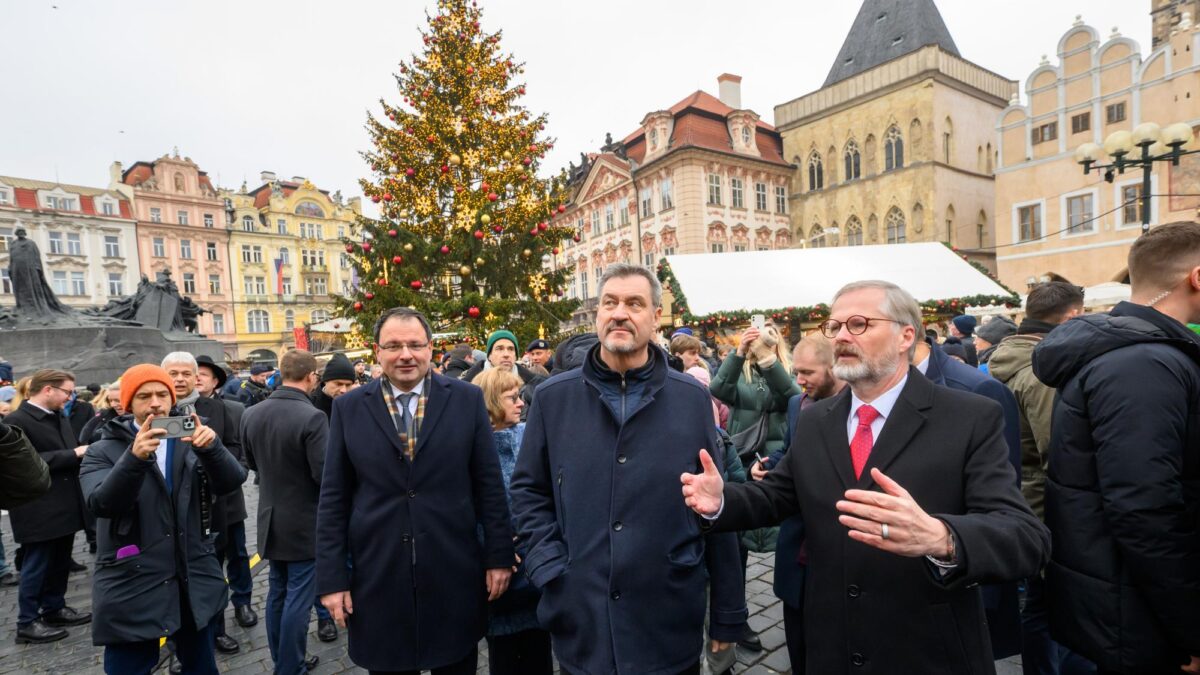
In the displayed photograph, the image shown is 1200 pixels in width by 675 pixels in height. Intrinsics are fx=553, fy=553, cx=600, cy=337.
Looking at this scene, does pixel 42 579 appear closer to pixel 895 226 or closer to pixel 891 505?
pixel 891 505

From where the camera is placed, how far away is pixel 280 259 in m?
57.0

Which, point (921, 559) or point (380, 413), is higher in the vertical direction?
point (380, 413)

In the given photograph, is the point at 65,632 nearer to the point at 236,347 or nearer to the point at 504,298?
the point at 504,298

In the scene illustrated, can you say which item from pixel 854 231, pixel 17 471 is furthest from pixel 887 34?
pixel 17 471

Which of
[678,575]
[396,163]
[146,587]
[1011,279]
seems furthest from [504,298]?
[1011,279]

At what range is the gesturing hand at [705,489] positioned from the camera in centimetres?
201

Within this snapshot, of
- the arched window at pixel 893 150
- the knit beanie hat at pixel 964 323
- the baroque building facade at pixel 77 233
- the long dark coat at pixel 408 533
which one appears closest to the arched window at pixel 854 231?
the arched window at pixel 893 150

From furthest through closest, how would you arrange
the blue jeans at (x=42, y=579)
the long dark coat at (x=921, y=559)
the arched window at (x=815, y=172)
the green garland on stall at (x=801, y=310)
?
the arched window at (x=815, y=172)
the green garland on stall at (x=801, y=310)
the blue jeans at (x=42, y=579)
the long dark coat at (x=921, y=559)

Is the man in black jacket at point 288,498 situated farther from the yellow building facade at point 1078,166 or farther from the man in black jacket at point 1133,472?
the yellow building facade at point 1078,166

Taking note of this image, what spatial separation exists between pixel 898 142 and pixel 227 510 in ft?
118

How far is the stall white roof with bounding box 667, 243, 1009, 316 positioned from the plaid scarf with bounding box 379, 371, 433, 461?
13.3 meters

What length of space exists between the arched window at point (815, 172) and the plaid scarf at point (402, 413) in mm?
36570

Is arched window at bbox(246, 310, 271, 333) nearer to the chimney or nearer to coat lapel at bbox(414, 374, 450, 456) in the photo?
the chimney

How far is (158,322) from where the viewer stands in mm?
13781
